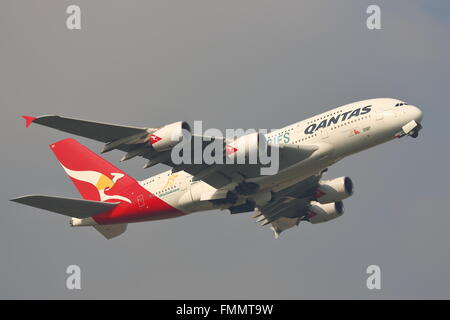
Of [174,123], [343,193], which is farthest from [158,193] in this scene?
[343,193]

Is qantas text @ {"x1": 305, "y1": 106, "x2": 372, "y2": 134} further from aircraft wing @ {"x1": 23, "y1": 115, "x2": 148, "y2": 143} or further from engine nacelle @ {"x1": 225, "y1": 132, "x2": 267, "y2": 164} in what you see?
aircraft wing @ {"x1": 23, "y1": 115, "x2": 148, "y2": 143}

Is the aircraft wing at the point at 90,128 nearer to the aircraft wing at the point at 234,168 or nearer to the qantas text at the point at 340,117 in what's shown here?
the aircraft wing at the point at 234,168

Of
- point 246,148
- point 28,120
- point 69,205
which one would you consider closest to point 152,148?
point 246,148

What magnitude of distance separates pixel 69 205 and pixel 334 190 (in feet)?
55.8

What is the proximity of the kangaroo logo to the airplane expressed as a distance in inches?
2.6

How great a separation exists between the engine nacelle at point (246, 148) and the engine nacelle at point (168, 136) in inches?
134

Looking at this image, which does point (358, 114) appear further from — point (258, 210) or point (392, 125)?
point (258, 210)

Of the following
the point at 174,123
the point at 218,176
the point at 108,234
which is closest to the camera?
the point at 174,123

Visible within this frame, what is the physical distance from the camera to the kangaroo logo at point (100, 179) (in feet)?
202

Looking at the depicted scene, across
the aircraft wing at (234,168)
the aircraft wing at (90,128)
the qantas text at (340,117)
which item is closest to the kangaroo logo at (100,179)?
the aircraft wing at (234,168)

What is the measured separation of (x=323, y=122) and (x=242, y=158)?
5.24 meters

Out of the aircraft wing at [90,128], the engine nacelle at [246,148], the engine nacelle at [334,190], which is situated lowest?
the engine nacelle at [334,190]

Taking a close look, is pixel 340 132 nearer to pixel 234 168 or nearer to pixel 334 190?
pixel 234 168

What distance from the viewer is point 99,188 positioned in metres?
62.4
